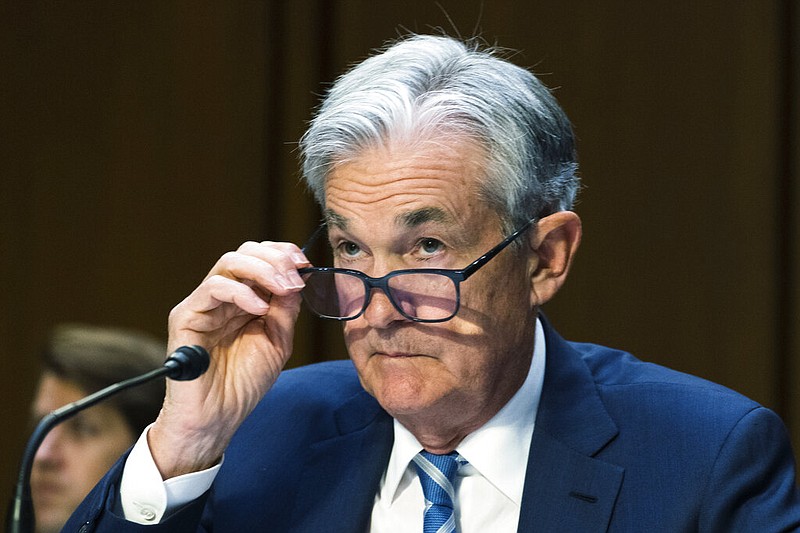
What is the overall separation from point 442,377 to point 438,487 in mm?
213

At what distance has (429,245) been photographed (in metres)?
1.80

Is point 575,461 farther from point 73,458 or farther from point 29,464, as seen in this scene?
point 73,458

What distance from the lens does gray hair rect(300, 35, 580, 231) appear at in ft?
5.99

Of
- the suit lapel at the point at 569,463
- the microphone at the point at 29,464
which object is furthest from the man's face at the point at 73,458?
the microphone at the point at 29,464

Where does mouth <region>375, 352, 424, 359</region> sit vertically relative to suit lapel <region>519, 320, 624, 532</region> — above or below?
above

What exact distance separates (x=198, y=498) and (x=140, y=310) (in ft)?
4.73

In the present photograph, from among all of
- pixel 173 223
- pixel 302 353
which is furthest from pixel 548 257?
pixel 173 223

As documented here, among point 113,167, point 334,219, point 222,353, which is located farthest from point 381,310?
point 113,167

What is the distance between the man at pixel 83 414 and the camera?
265 centimetres

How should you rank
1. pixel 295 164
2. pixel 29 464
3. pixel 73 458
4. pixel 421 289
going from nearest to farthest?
pixel 29 464 < pixel 421 289 < pixel 73 458 < pixel 295 164

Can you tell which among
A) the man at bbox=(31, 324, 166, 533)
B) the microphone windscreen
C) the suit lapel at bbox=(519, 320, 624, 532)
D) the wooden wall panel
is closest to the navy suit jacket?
the suit lapel at bbox=(519, 320, 624, 532)

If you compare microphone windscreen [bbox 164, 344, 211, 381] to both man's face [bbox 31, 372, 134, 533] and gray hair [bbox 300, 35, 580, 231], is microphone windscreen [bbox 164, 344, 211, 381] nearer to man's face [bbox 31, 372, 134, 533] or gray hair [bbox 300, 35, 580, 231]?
gray hair [bbox 300, 35, 580, 231]

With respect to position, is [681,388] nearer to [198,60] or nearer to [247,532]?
[247,532]

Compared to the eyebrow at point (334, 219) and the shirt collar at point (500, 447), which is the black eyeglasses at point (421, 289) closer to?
the eyebrow at point (334, 219)
